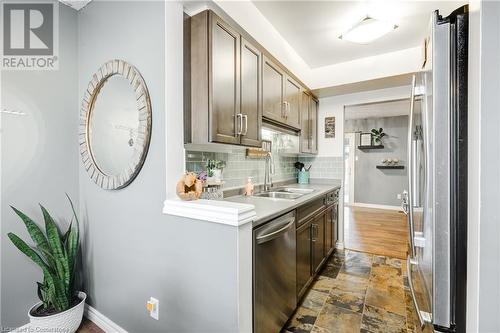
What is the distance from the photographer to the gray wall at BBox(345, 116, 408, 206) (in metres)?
6.22

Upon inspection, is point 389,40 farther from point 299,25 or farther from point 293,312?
point 293,312

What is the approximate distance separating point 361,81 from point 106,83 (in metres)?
2.75

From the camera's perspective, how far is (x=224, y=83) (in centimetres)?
157

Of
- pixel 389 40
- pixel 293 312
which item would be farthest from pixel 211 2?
pixel 293 312

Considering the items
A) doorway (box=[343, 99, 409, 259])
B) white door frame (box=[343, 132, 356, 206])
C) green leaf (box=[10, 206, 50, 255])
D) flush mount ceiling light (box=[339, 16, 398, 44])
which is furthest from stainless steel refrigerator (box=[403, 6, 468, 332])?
white door frame (box=[343, 132, 356, 206])

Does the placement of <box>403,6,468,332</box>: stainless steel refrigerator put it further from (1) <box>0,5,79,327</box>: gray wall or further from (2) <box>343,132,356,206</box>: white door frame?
(2) <box>343,132,356,206</box>: white door frame

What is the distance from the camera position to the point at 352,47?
8.55 feet

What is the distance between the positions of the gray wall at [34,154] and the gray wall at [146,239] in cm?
11

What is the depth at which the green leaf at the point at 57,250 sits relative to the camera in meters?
1.56

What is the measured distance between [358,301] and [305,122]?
6.81 feet

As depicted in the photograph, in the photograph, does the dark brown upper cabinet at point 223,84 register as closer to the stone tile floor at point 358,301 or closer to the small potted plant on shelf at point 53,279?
the small potted plant on shelf at point 53,279

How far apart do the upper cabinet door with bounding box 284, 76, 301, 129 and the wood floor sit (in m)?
2.18

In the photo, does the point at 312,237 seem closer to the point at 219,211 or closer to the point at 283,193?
the point at 283,193

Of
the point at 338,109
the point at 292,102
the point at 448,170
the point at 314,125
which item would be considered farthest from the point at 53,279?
the point at 338,109
